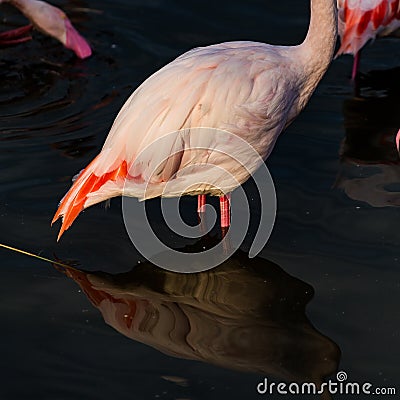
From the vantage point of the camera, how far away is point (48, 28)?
24.0 ft

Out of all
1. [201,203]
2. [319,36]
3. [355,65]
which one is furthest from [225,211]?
[355,65]

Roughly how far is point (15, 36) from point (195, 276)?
3.10 m

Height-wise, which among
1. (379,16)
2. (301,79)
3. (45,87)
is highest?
(301,79)

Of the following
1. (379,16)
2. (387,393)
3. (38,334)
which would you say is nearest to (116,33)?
(379,16)

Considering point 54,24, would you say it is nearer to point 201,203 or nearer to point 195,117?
point 201,203

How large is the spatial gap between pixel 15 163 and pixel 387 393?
2.67 metres

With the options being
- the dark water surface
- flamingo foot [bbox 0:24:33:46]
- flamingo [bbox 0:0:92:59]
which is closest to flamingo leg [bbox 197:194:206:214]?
the dark water surface

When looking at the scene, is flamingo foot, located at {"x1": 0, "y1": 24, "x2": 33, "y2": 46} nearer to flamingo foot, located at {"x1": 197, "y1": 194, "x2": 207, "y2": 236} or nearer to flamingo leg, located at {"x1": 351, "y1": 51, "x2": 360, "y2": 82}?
flamingo leg, located at {"x1": 351, "y1": 51, "x2": 360, "y2": 82}

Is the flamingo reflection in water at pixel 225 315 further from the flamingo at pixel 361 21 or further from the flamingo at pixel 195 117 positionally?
the flamingo at pixel 361 21

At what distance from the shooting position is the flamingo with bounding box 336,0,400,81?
6.91 metres

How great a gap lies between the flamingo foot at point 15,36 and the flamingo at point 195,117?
273cm

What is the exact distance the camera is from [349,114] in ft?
21.5

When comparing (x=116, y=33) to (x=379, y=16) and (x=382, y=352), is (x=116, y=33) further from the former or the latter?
(x=382, y=352)

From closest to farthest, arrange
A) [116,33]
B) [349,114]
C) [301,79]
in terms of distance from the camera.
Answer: [301,79]
[349,114]
[116,33]
